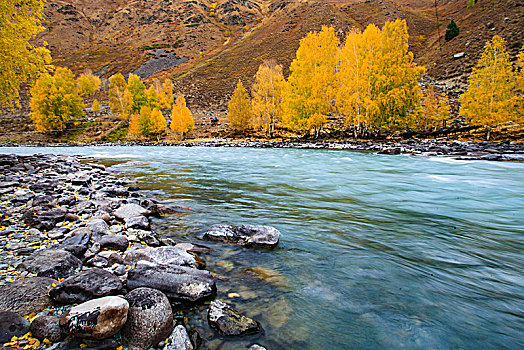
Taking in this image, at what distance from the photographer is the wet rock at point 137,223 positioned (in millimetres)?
5152

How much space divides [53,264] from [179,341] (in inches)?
86.8

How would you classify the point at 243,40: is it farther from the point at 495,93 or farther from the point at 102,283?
the point at 102,283

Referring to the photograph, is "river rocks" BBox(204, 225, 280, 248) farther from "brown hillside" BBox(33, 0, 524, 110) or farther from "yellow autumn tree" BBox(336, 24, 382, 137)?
"yellow autumn tree" BBox(336, 24, 382, 137)

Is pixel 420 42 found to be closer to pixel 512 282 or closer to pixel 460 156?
pixel 460 156

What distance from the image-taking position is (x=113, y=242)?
4176 millimetres

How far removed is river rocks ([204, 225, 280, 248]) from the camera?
4.57 meters

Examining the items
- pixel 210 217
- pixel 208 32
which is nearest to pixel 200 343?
pixel 210 217

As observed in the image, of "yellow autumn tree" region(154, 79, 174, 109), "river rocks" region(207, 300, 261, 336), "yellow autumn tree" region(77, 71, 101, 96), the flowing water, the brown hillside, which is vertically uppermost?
the brown hillside

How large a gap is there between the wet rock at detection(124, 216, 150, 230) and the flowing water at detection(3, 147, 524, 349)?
13.5 inches

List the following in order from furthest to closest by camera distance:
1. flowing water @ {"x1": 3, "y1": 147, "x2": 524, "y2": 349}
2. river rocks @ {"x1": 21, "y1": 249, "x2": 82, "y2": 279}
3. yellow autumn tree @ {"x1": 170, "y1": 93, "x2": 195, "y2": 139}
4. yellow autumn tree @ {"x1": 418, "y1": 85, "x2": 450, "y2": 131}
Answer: yellow autumn tree @ {"x1": 170, "y1": 93, "x2": 195, "y2": 139}
yellow autumn tree @ {"x1": 418, "y1": 85, "x2": 450, "y2": 131}
river rocks @ {"x1": 21, "y1": 249, "x2": 82, "y2": 279}
flowing water @ {"x1": 3, "y1": 147, "x2": 524, "y2": 349}

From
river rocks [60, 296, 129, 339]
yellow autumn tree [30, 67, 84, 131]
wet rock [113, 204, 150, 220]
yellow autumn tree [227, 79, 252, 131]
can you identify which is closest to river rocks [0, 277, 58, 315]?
river rocks [60, 296, 129, 339]

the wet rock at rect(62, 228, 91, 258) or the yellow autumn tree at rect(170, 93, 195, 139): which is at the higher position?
the yellow autumn tree at rect(170, 93, 195, 139)

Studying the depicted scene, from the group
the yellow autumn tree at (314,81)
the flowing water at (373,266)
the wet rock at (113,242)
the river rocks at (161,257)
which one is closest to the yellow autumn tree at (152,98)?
the yellow autumn tree at (314,81)

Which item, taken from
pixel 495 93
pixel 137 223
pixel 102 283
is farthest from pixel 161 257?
pixel 495 93
